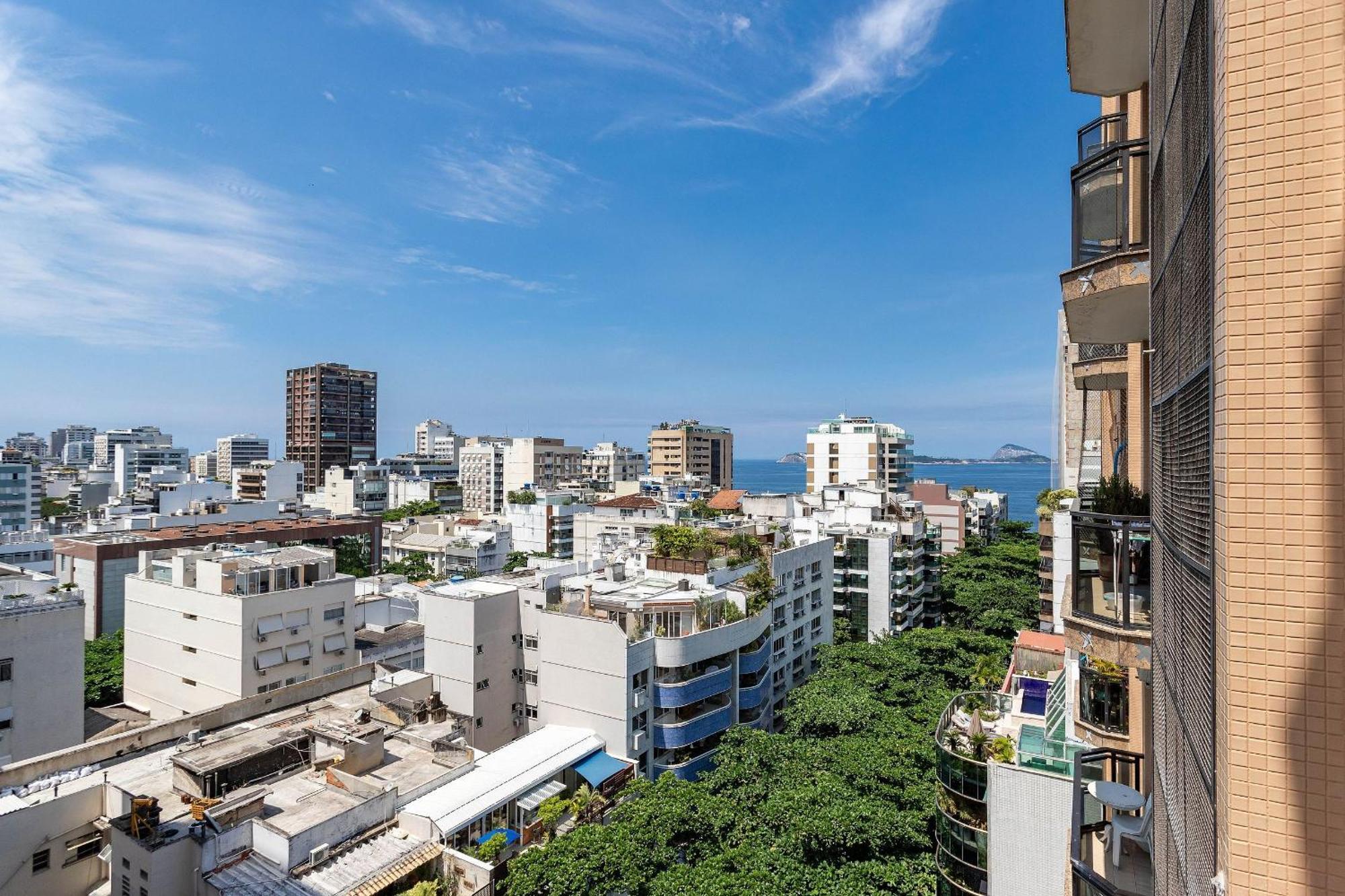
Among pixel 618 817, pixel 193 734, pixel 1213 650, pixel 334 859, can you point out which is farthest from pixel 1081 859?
pixel 193 734

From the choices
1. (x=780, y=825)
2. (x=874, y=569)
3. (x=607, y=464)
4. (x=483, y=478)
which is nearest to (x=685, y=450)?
(x=607, y=464)

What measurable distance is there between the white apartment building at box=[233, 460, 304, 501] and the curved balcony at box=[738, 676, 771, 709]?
270ft

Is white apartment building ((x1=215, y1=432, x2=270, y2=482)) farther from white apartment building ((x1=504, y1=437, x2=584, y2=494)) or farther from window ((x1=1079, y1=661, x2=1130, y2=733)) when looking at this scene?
window ((x1=1079, y1=661, x2=1130, y2=733))

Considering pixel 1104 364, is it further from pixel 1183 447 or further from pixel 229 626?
pixel 229 626

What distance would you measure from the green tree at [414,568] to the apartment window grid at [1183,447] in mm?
54997

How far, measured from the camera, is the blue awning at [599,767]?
68.8 ft

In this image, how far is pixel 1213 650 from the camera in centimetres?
298

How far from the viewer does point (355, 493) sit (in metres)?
91.2

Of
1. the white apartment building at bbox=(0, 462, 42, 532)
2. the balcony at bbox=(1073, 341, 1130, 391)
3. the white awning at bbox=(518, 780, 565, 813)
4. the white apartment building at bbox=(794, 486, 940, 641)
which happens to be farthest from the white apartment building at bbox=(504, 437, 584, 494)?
the balcony at bbox=(1073, 341, 1130, 391)

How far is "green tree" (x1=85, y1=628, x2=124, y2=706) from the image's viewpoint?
1287 inches

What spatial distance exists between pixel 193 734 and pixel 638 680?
44.4ft

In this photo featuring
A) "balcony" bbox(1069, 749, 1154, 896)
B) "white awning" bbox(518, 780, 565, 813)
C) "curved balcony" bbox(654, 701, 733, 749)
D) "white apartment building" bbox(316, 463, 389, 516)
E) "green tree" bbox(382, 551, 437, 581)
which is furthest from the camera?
"white apartment building" bbox(316, 463, 389, 516)

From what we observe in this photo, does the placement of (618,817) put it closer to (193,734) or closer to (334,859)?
(334,859)

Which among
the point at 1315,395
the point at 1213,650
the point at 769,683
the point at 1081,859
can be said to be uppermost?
the point at 1315,395
